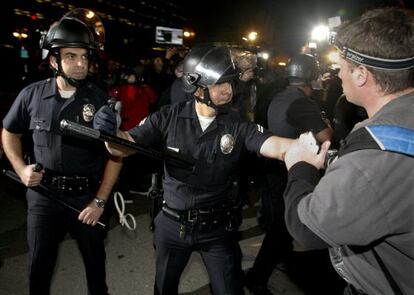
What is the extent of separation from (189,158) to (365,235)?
61.4 inches

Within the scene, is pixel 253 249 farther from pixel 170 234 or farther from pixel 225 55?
pixel 225 55

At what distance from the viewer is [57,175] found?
3092 millimetres

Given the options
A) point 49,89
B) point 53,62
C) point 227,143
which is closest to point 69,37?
point 53,62

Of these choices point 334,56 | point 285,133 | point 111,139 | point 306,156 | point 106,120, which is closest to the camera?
point 306,156

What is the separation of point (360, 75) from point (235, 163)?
1359mm

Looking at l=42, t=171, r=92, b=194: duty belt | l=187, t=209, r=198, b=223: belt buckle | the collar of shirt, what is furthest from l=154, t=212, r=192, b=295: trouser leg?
the collar of shirt

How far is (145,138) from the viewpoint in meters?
2.81

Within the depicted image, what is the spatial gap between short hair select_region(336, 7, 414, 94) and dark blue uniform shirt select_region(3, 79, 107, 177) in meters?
2.31

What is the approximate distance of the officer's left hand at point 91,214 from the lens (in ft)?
9.88

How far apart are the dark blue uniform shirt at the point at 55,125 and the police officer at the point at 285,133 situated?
6.38 feet

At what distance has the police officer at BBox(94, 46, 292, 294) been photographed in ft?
9.00

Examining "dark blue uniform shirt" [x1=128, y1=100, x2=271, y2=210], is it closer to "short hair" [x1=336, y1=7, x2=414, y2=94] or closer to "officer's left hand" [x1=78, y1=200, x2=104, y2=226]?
"officer's left hand" [x1=78, y1=200, x2=104, y2=226]

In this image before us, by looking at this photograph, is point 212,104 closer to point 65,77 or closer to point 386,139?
point 65,77

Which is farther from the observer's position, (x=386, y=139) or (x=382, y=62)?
(x=382, y=62)
